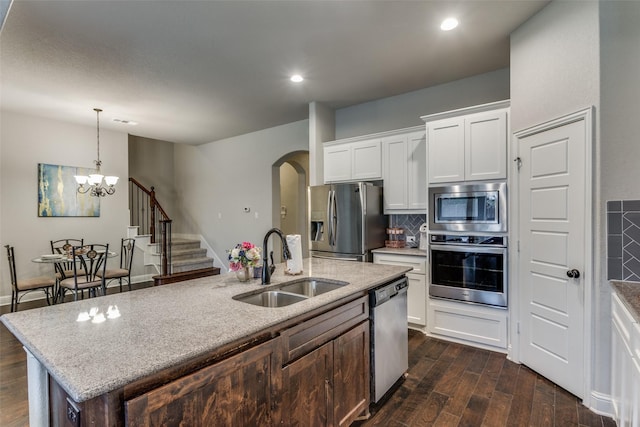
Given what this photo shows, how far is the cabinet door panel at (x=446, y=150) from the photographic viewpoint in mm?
3260

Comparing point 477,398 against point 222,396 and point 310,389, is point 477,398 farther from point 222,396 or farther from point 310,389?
point 222,396

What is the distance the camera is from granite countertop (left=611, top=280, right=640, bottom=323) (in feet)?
4.96

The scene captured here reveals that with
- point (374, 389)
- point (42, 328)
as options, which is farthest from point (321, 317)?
point (42, 328)

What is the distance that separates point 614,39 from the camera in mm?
2129

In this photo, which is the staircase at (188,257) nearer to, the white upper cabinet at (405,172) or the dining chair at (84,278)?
the dining chair at (84,278)

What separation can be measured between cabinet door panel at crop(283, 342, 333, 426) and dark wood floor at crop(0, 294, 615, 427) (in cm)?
56

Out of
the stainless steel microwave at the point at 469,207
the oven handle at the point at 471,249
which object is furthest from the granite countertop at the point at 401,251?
the stainless steel microwave at the point at 469,207

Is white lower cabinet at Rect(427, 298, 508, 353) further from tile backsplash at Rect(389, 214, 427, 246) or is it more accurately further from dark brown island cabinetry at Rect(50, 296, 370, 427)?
dark brown island cabinetry at Rect(50, 296, 370, 427)

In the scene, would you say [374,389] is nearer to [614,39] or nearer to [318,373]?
[318,373]

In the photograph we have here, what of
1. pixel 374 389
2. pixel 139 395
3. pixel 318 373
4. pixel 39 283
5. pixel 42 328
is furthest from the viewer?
pixel 39 283

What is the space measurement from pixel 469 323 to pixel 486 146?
1.75 meters

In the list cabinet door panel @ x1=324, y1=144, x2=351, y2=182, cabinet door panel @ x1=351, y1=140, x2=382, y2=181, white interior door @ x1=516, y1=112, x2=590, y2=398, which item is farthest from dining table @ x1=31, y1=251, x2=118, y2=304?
white interior door @ x1=516, y1=112, x2=590, y2=398

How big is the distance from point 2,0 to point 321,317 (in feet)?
9.58

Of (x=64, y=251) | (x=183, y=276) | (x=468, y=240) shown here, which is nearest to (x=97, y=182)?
(x=64, y=251)
